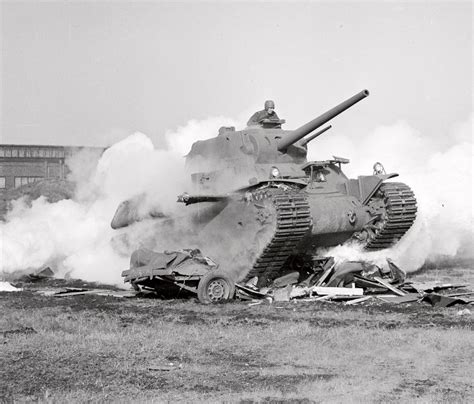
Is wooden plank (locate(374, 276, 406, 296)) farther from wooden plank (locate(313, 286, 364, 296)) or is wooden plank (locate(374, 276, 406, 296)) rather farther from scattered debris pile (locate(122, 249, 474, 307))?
wooden plank (locate(313, 286, 364, 296))

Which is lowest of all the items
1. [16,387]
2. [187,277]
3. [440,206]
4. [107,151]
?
[16,387]

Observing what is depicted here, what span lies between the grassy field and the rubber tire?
0.75m

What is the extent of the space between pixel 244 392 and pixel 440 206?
15.5 m

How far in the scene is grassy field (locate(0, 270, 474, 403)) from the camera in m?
8.01

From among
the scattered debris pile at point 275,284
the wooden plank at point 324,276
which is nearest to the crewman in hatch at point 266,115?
the scattered debris pile at point 275,284

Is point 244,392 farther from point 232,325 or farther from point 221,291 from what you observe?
point 221,291

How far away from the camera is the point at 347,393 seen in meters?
7.88

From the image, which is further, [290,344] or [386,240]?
[386,240]

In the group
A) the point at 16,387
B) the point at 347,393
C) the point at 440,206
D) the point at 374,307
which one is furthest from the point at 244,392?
the point at 440,206

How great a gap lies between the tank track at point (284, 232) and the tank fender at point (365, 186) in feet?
8.45

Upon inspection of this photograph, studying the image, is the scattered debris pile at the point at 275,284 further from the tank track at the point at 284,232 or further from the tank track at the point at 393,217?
the tank track at the point at 393,217

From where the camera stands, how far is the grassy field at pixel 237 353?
801 centimetres

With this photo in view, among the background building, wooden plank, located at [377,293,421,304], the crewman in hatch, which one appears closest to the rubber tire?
wooden plank, located at [377,293,421,304]

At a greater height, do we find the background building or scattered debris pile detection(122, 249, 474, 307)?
the background building
